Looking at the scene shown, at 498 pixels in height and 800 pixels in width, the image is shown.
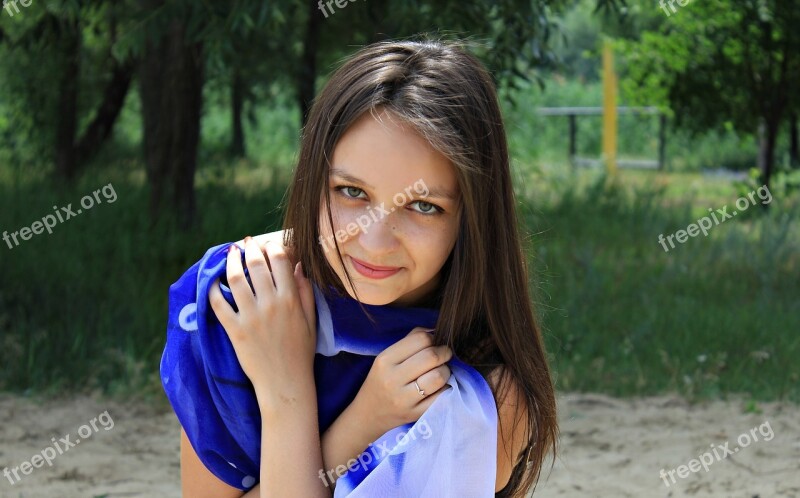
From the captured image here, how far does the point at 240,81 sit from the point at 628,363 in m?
6.65

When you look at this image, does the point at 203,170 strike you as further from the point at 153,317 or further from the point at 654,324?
the point at 654,324

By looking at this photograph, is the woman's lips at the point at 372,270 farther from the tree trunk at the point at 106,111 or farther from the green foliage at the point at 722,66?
the tree trunk at the point at 106,111

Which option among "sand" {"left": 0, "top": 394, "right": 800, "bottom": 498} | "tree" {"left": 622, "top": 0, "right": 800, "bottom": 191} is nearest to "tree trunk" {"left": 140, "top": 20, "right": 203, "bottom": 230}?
"sand" {"left": 0, "top": 394, "right": 800, "bottom": 498}

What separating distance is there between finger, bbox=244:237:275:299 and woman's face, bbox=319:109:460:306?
0.34 feet

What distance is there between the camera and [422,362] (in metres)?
1.35

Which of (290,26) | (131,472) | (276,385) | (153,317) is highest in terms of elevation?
(290,26)

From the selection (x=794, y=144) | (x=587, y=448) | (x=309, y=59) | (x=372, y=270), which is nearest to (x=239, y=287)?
(x=372, y=270)

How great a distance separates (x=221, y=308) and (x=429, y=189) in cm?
35

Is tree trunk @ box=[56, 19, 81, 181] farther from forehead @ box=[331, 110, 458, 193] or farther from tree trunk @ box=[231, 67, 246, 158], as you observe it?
forehead @ box=[331, 110, 458, 193]

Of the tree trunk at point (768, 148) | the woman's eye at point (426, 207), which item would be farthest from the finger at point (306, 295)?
the tree trunk at point (768, 148)

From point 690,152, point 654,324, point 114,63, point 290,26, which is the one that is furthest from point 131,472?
point 690,152

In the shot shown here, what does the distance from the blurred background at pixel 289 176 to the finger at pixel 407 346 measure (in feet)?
1.00

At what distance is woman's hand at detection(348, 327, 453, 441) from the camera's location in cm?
134

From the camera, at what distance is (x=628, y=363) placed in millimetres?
4539
